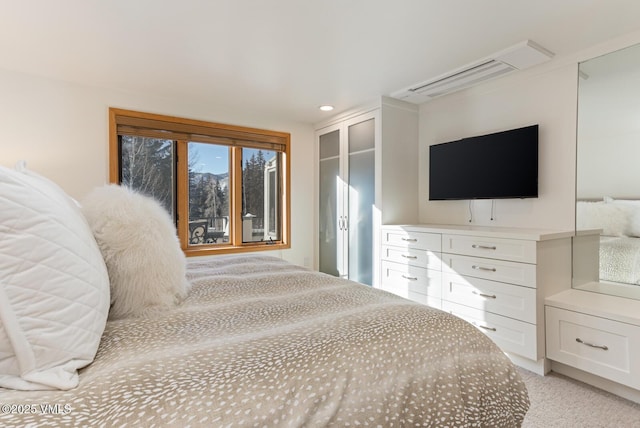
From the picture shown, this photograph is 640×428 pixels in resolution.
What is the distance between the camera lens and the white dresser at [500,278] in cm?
214

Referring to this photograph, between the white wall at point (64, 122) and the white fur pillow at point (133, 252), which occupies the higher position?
the white wall at point (64, 122)

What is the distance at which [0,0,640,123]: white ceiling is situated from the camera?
184cm

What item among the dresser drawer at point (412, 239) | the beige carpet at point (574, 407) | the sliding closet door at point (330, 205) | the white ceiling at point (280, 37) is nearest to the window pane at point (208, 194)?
the white ceiling at point (280, 37)

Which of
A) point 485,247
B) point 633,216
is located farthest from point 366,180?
point 633,216

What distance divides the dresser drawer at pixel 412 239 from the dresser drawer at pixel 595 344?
0.91 meters

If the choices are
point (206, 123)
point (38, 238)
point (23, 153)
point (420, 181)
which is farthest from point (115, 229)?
point (420, 181)

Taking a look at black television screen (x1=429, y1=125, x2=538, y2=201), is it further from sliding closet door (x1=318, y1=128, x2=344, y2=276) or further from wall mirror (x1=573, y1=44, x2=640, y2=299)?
sliding closet door (x1=318, y1=128, x2=344, y2=276)

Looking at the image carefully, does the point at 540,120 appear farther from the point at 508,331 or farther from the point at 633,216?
the point at 508,331

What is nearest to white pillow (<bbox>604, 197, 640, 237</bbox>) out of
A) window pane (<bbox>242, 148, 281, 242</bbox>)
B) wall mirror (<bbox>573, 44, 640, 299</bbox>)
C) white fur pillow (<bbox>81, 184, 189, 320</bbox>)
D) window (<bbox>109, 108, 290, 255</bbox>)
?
wall mirror (<bbox>573, 44, 640, 299</bbox>)

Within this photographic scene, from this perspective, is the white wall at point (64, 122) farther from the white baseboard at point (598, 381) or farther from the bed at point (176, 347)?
the white baseboard at point (598, 381)

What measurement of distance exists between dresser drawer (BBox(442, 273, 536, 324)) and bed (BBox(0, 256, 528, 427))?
4.79ft

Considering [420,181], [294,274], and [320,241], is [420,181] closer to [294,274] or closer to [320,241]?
[320,241]

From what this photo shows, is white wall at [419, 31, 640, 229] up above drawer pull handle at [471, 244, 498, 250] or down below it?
above

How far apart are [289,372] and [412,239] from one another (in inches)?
98.3
